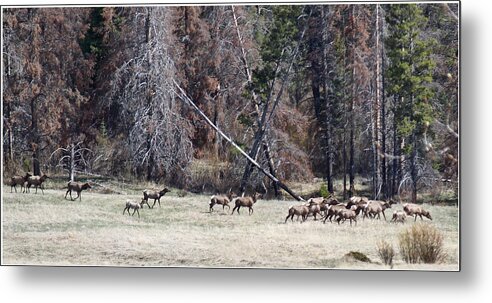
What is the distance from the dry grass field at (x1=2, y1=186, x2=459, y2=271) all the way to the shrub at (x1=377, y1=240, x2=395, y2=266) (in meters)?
0.04

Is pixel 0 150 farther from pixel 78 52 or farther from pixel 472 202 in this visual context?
pixel 472 202

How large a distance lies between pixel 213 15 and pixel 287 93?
89 centimetres

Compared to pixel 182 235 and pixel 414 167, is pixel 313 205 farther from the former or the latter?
pixel 182 235

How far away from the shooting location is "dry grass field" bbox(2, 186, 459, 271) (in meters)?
8.01

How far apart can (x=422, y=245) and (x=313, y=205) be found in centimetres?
95

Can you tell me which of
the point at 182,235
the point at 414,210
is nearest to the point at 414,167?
the point at 414,210

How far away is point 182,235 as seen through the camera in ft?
27.0

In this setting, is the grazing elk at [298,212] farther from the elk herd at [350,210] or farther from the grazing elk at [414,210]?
the grazing elk at [414,210]

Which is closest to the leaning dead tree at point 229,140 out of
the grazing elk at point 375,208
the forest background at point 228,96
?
the forest background at point 228,96

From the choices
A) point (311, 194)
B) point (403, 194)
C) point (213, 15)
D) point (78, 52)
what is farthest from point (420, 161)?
point (78, 52)

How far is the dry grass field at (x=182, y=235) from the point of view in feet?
26.3

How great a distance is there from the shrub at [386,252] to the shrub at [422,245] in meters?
0.08

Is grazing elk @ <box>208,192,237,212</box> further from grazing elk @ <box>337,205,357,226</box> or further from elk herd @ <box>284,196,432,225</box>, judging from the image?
grazing elk @ <box>337,205,357,226</box>

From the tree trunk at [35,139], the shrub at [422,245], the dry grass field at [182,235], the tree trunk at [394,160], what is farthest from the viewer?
the tree trunk at [35,139]
